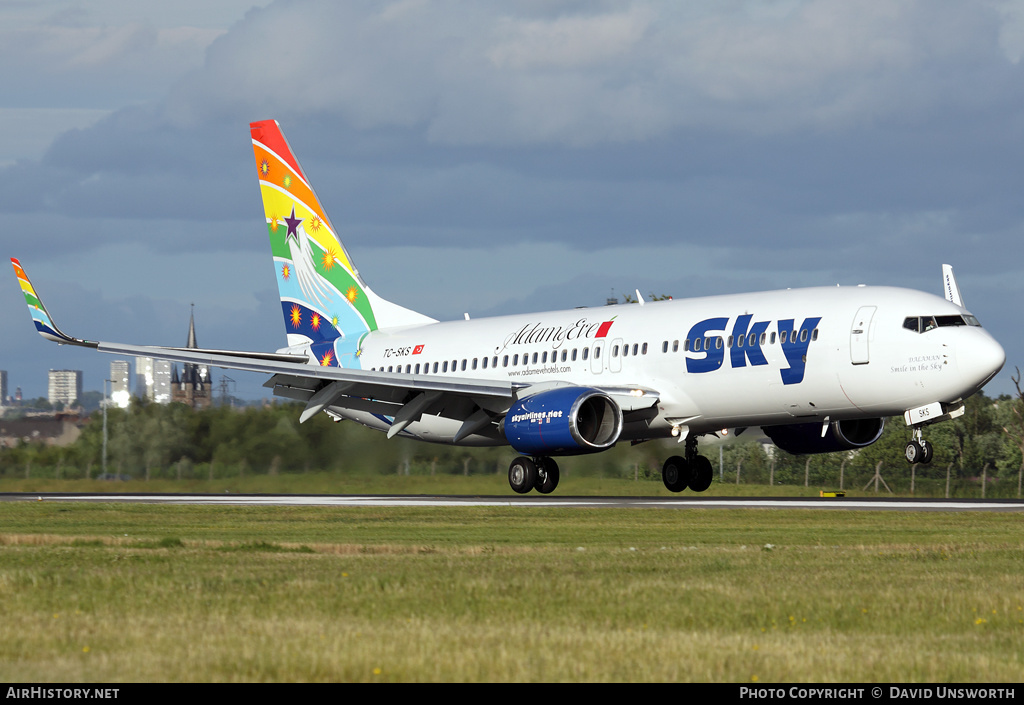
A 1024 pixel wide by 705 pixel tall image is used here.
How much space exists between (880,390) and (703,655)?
2151cm

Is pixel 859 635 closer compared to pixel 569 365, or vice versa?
pixel 859 635

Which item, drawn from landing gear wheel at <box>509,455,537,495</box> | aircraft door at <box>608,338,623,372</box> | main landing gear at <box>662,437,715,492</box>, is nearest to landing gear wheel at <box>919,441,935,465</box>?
aircraft door at <box>608,338,623,372</box>

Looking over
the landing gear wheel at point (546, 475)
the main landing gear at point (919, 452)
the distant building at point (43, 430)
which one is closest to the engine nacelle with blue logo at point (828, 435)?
the main landing gear at point (919, 452)

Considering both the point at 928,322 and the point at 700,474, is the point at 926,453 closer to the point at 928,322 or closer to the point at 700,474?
the point at 928,322

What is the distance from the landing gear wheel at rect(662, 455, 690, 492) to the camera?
123ft

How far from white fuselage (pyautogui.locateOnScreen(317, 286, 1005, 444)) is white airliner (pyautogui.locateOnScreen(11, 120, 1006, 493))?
0.04 metres

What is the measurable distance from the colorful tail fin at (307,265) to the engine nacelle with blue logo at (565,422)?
10.0m

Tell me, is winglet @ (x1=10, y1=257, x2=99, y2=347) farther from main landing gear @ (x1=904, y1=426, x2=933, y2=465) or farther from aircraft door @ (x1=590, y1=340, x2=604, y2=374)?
main landing gear @ (x1=904, y1=426, x2=933, y2=465)

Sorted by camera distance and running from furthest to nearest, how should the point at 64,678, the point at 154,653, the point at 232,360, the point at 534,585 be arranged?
1. the point at 232,360
2. the point at 534,585
3. the point at 154,653
4. the point at 64,678

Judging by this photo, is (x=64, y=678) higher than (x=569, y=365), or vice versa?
(x=569, y=365)

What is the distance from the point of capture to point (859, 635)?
10.7 meters

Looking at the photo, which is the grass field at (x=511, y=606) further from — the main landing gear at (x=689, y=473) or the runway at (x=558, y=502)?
the main landing gear at (x=689, y=473)

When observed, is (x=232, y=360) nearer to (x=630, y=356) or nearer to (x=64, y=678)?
(x=630, y=356)
